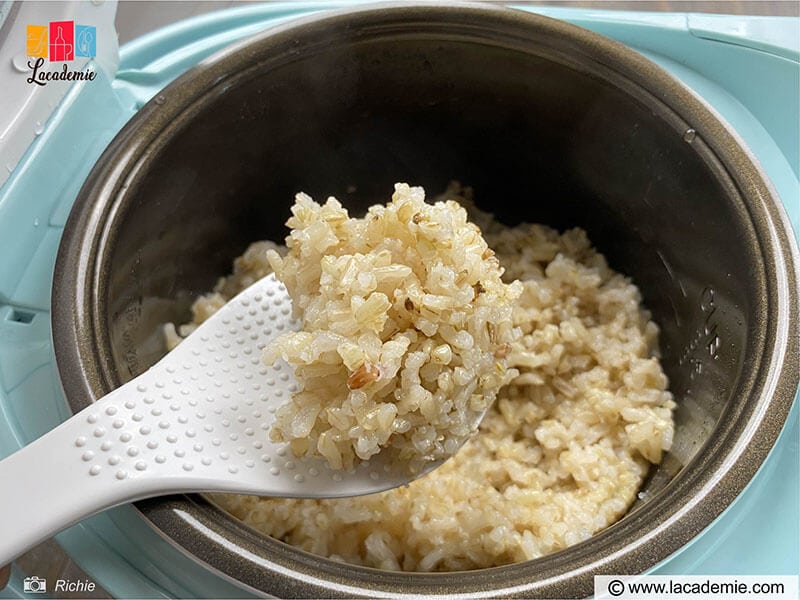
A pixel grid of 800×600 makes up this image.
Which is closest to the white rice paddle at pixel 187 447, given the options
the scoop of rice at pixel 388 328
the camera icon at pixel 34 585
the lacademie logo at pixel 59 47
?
the scoop of rice at pixel 388 328

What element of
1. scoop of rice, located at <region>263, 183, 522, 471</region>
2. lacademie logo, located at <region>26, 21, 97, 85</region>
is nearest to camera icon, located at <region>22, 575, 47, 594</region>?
scoop of rice, located at <region>263, 183, 522, 471</region>

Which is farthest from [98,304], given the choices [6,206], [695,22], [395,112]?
[695,22]

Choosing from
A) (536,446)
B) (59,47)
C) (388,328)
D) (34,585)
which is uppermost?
(59,47)

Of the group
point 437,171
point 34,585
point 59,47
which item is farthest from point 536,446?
point 59,47

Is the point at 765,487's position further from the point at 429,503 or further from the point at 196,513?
the point at 196,513

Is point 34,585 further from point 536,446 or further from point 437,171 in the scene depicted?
point 437,171

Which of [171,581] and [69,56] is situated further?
[69,56]

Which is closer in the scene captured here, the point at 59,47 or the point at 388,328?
the point at 388,328
